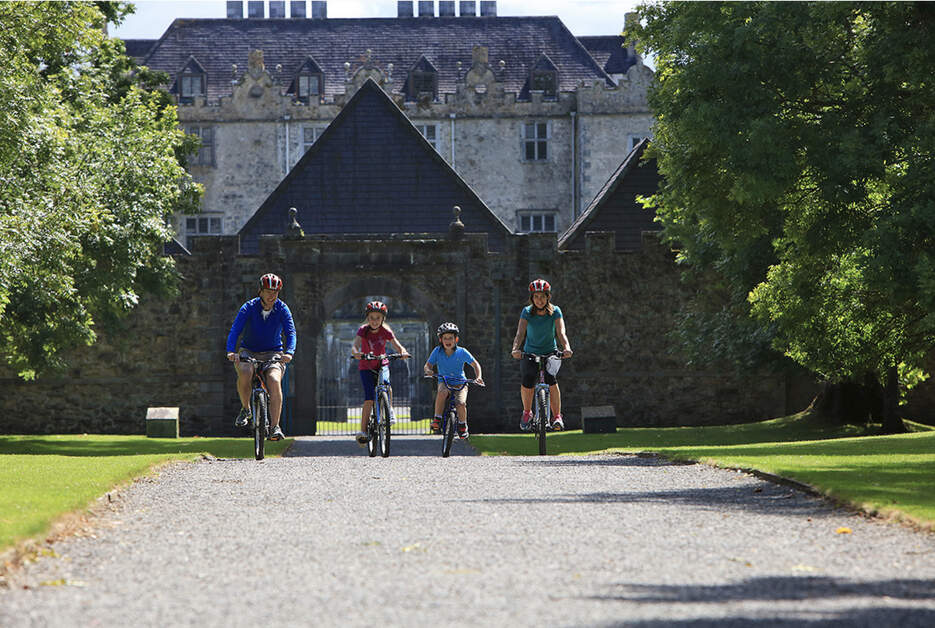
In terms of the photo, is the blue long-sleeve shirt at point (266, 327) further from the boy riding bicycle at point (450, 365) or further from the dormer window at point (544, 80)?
the dormer window at point (544, 80)

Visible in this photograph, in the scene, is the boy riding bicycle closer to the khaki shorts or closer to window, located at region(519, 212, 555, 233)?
the khaki shorts

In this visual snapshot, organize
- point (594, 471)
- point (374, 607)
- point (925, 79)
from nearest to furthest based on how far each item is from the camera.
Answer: point (374, 607) < point (594, 471) < point (925, 79)

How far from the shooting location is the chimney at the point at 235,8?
208ft

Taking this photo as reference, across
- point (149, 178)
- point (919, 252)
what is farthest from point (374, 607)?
point (149, 178)

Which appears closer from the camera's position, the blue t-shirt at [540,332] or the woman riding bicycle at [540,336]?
the woman riding bicycle at [540,336]

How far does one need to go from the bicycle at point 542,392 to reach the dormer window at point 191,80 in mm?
41196

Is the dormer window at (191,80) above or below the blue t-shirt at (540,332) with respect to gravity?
above

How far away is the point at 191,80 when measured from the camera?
55906 mm

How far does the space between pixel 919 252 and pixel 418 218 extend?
18718 millimetres

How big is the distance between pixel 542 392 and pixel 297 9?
49.4 m

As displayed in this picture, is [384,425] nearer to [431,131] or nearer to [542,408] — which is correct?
[542,408]

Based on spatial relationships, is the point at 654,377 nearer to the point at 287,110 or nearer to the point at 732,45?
the point at 732,45

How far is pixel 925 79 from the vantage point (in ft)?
54.7

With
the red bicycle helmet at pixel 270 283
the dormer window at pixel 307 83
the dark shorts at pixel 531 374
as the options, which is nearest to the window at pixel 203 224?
the dormer window at pixel 307 83
